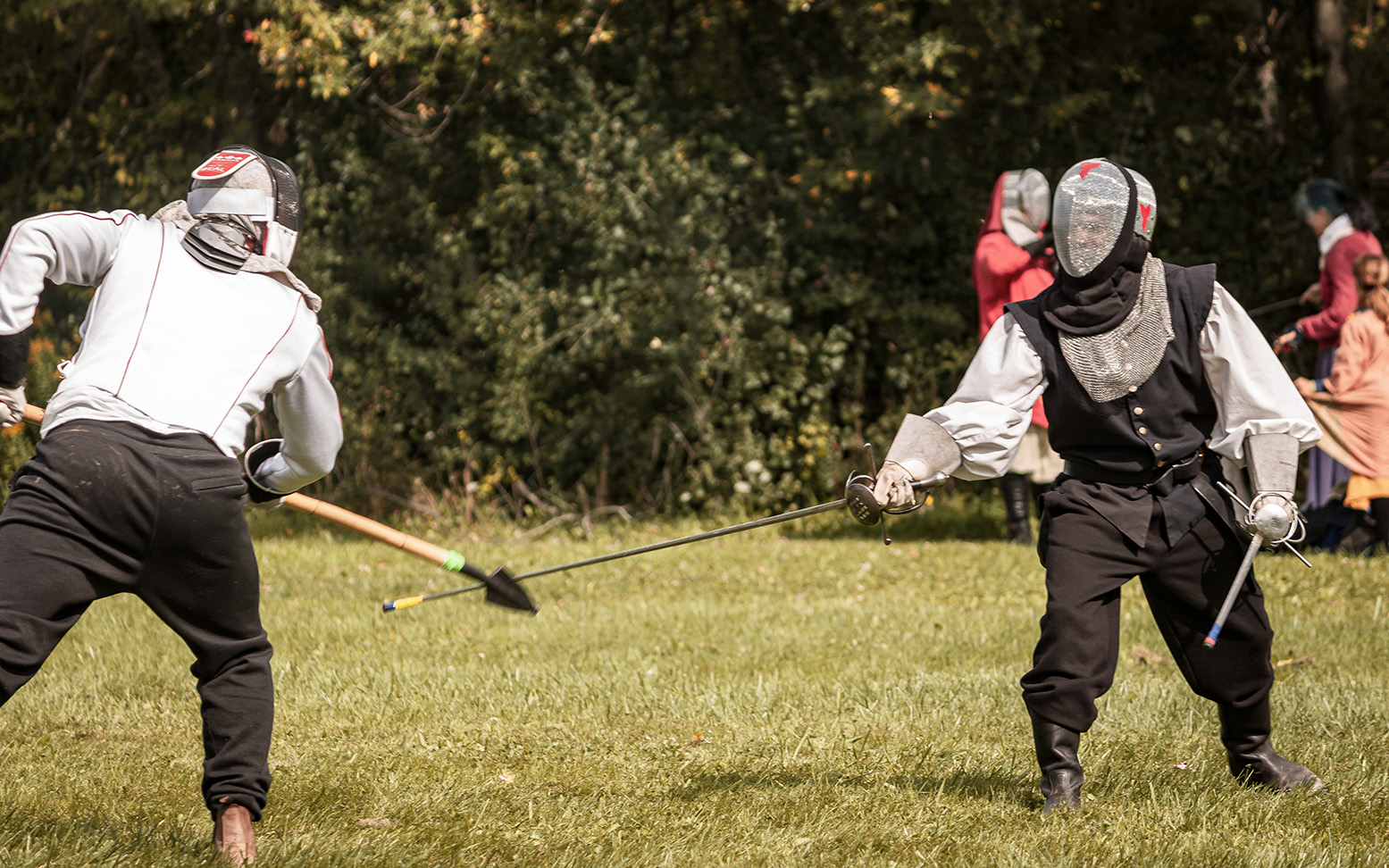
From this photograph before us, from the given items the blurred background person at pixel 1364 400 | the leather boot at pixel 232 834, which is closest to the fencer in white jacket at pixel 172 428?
the leather boot at pixel 232 834

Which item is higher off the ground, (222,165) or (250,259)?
(222,165)

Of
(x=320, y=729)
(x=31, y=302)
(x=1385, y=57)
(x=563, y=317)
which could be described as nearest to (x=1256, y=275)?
(x=1385, y=57)

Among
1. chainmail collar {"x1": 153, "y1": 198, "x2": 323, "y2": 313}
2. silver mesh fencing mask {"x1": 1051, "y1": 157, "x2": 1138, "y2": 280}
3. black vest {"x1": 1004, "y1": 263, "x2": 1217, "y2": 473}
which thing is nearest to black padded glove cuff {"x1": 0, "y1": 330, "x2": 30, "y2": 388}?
chainmail collar {"x1": 153, "y1": 198, "x2": 323, "y2": 313}

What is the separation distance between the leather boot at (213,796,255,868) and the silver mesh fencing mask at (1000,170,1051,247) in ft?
21.7

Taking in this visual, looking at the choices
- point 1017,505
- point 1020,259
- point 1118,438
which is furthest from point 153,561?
point 1017,505

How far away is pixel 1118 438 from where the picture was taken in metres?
Result: 3.85

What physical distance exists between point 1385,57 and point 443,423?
29.9 ft

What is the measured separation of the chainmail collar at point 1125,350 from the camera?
378 cm

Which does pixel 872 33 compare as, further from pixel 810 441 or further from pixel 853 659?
pixel 853 659

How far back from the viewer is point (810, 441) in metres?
11.6

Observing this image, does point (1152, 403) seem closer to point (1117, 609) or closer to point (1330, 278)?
point (1117, 609)

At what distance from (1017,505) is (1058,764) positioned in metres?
5.51

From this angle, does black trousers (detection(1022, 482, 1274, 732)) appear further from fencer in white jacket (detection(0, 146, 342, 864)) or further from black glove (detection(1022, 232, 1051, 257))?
black glove (detection(1022, 232, 1051, 257))

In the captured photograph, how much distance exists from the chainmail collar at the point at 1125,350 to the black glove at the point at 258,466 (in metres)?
2.20
